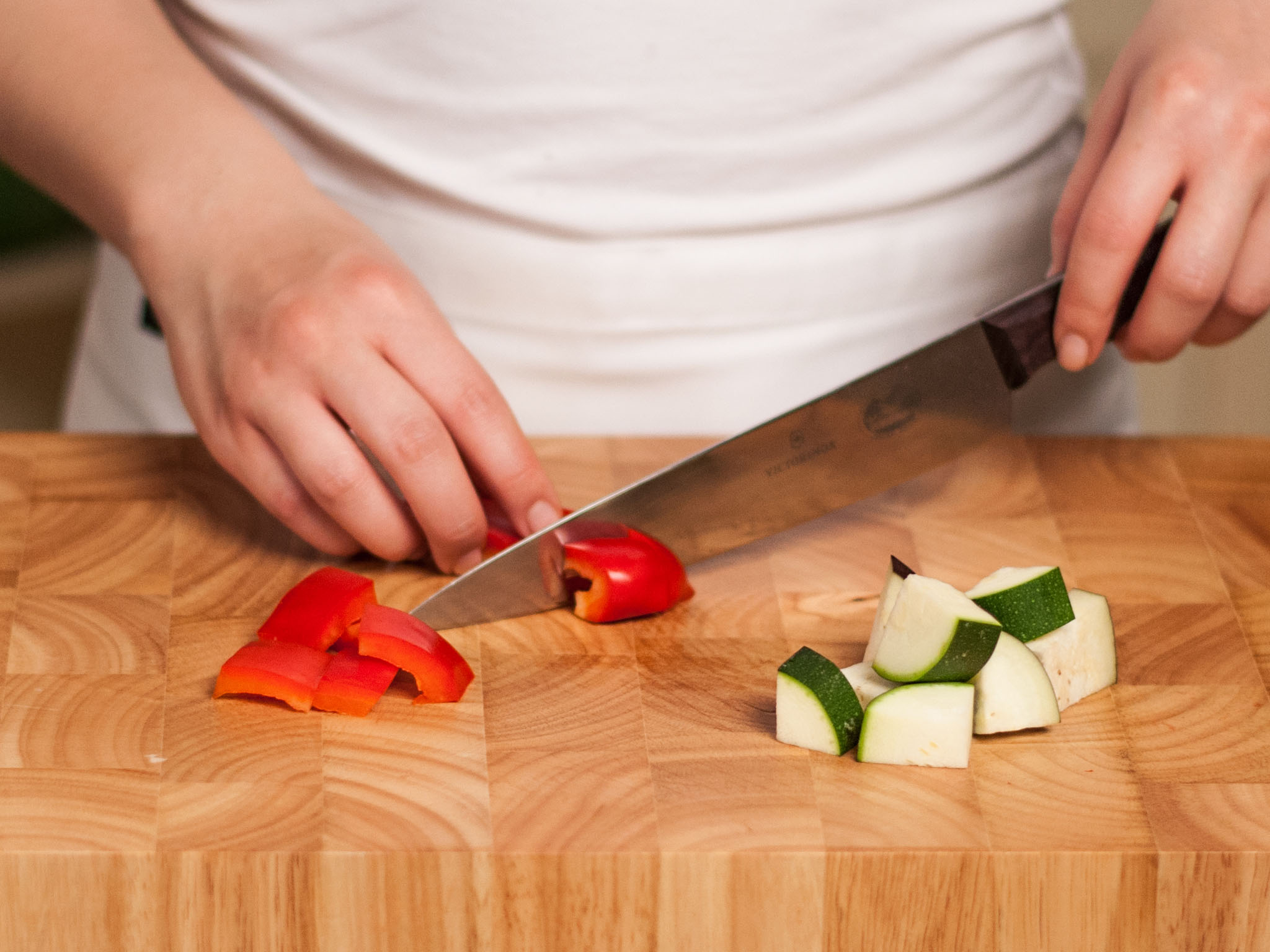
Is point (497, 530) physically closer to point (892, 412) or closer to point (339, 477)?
point (339, 477)

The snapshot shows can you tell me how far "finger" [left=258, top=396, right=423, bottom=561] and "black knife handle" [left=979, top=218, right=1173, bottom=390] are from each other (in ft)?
1.84

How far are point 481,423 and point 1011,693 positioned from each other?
1.57 ft

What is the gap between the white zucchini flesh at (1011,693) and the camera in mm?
1078

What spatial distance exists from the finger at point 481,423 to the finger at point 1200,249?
1.92 ft

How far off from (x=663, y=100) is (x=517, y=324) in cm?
28

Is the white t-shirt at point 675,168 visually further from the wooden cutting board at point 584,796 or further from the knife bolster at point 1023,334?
the wooden cutting board at point 584,796

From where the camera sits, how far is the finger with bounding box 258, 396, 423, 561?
1.17 metres

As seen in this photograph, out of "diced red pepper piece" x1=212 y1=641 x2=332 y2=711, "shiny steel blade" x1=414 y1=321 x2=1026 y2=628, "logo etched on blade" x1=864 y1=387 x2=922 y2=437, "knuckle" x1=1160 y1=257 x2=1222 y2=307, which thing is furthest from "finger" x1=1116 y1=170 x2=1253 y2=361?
"diced red pepper piece" x1=212 y1=641 x2=332 y2=711

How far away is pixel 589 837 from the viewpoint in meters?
0.99

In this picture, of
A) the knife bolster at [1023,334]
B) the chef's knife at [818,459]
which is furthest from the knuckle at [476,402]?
the knife bolster at [1023,334]

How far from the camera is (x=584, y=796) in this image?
40.3 inches

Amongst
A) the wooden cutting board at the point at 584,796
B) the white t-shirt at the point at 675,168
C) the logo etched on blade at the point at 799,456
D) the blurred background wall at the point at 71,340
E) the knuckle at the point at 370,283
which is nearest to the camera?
the wooden cutting board at the point at 584,796

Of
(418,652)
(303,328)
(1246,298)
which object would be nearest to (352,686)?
(418,652)

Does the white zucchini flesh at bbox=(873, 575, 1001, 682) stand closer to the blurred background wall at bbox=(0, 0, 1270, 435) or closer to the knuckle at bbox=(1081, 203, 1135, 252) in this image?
the knuckle at bbox=(1081, 203, 1135, 252)
